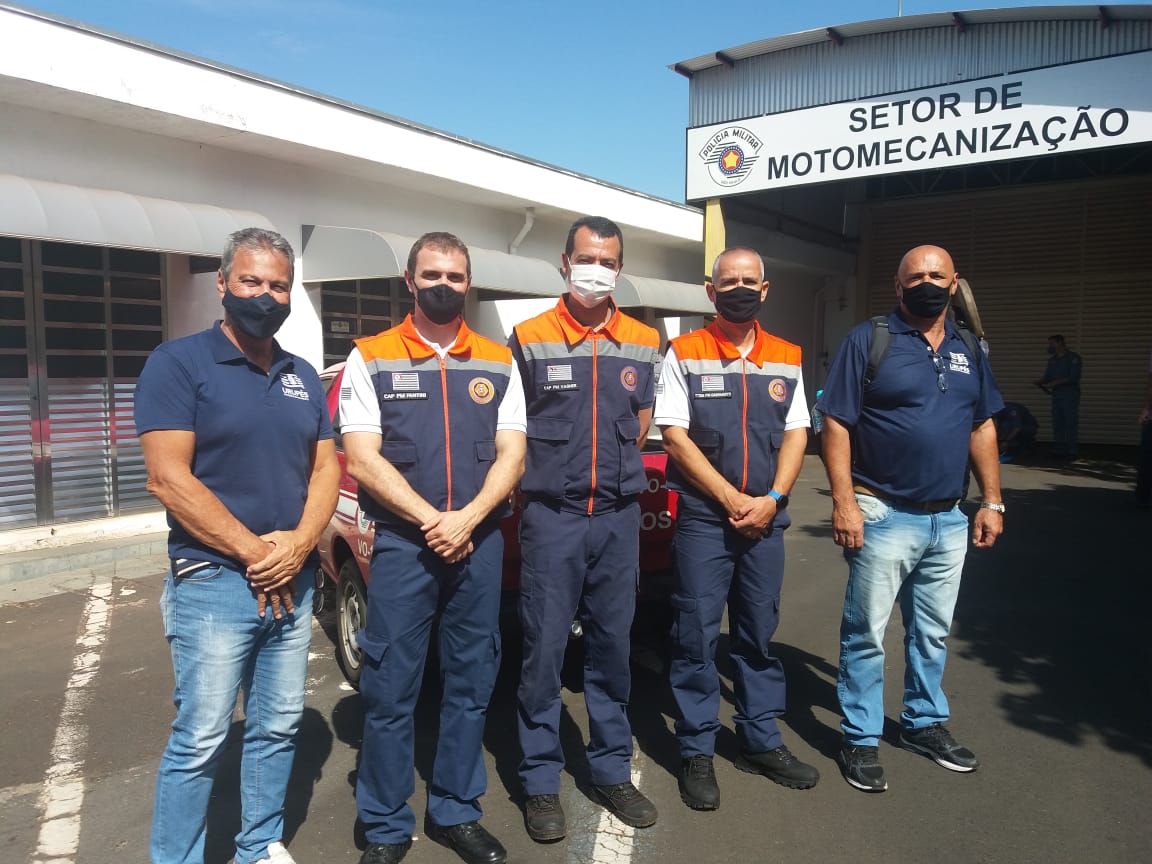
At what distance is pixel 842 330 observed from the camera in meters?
20.1

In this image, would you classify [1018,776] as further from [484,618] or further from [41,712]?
[41,712]

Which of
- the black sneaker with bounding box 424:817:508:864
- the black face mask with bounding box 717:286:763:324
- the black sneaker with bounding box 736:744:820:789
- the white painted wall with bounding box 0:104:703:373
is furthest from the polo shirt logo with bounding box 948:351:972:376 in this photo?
the white painted wall with bounding box 0:104:703:373

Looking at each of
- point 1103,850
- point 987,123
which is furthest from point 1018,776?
point 987,123

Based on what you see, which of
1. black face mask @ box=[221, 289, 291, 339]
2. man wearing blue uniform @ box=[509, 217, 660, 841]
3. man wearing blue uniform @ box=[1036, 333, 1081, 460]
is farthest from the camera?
man wearing blue uniform @ box=[1036, 333, 1081, 460]

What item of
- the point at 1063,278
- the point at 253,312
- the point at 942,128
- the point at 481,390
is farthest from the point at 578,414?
the point at 1063,278

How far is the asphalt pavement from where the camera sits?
3.06 metres

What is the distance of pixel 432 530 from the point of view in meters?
2.79

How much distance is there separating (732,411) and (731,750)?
1532mm

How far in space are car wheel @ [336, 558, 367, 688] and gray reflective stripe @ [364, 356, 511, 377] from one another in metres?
1.88

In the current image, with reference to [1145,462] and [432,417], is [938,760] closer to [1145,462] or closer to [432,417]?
[432,417]

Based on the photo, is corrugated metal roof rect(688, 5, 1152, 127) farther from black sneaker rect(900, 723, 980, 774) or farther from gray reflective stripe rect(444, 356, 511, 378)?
gray reflective stripe rect(444, 356, 511, 378)

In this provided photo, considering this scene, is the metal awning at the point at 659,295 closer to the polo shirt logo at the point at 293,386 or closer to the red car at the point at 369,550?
the red car at the point at 369,550

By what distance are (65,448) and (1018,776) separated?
784cm

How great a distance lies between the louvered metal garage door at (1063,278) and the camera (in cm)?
1686
